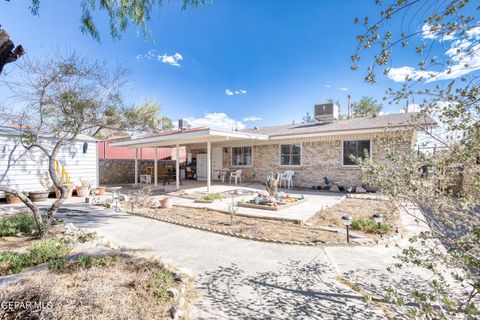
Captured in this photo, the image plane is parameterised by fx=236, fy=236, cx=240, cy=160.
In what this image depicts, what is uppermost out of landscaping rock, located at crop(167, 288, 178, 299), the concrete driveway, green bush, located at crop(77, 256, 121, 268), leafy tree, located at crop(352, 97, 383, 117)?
leafy tree, located at crop(352, 97, 383, 117)

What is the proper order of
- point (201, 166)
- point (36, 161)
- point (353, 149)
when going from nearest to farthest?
1. point (36, 161)
2. point (353, 149)
3. point (201, 166)

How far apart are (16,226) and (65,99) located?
3.10 metres

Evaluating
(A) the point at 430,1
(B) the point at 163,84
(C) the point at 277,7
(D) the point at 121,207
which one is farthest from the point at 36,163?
(A) the point at 430,1

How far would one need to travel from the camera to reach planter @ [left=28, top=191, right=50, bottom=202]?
9695 mm

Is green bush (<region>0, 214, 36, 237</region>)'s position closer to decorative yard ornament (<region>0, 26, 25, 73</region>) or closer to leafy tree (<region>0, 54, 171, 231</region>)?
leafy tree (<region>0, 54, 171, 231</region>)

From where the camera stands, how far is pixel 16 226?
5.16 meters

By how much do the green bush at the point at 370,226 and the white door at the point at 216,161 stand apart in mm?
12308

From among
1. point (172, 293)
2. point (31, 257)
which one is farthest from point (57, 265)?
point (172, 293)

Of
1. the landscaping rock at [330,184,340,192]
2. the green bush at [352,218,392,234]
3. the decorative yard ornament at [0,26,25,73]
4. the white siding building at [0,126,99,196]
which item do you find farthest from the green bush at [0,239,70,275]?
the landscaping rock at [330,184,340,192]

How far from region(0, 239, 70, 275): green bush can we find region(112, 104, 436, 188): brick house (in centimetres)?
677

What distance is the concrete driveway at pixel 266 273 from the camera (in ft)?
8.94

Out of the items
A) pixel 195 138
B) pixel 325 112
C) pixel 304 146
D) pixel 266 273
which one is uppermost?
pixel 325 112

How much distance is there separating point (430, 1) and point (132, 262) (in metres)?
4.88

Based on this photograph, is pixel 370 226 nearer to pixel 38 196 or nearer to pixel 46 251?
pixel 46 251
